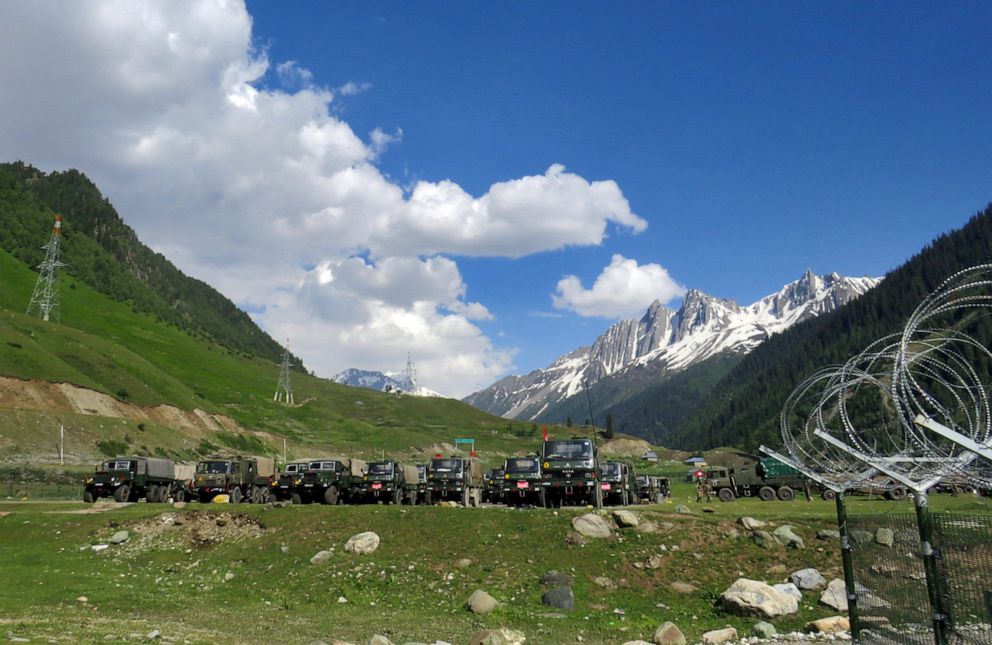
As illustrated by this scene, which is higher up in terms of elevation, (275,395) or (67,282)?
(67,282)

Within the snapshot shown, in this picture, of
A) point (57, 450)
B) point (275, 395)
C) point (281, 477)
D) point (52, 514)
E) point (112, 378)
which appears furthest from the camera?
point (275, 395)

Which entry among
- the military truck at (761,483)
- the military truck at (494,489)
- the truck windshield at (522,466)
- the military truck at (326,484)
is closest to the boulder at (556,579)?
the truck windshield at (522,466)

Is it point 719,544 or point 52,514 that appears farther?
point 52,514

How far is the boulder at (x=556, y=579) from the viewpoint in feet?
71.7

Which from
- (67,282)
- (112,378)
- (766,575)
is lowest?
(766,575)

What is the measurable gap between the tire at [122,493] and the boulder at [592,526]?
27299 mm

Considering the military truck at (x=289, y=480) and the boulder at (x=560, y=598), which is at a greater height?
the military truck at (x=289, y=480)

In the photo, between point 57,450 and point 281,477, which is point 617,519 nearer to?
point 281,477

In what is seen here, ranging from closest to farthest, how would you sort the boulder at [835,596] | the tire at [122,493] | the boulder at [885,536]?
the boulder at [885,536], the boulder at [835,596], the tire at [122,493]

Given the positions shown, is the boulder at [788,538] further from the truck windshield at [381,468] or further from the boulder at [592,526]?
the truck windshield at [381,468]

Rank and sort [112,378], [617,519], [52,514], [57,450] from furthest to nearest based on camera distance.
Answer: [112,378] → [57,450] → [52,514] → [617,519]

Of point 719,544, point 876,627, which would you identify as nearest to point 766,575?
point 719,544

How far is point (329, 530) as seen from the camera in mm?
27031

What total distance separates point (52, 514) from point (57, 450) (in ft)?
134
